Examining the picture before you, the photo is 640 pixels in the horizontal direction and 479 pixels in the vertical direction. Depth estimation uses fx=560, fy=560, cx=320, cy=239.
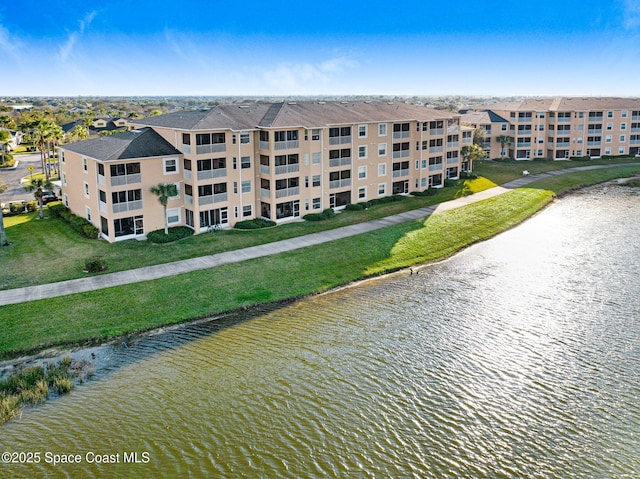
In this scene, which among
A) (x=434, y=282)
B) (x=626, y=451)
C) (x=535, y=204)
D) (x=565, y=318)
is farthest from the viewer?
(x=535, y=204)

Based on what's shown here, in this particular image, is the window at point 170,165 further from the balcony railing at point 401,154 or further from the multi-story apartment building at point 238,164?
the balcony railing at point 401,154

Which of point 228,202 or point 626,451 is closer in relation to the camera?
point 626,451

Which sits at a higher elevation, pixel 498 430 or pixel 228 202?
pixel 228 202

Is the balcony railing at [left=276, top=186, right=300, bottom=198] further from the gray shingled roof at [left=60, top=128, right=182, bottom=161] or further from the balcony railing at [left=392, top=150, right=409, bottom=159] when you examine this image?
the balcony railing at [left=392, top=150, right=409, bottom=159]

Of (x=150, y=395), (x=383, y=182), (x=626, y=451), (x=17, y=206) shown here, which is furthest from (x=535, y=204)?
(x=17, y=206)

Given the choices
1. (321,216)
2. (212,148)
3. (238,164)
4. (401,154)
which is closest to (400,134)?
(401,154)

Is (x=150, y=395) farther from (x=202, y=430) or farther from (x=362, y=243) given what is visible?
(x=362, y=243)

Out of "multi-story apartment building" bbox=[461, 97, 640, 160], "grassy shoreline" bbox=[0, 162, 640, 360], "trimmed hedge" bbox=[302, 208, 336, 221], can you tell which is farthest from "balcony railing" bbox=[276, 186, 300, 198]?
"multi-story apartment building" bbox=[461, 97, 640, 160]
